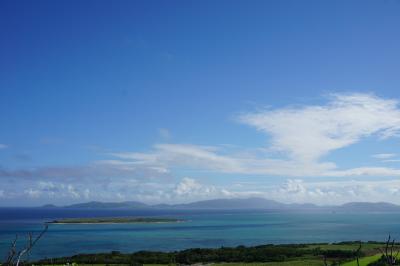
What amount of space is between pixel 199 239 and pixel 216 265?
30993 millimetres

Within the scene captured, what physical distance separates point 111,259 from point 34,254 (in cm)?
1206

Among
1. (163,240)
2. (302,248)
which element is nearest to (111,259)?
(302,248)

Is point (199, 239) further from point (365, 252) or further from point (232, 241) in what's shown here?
point (365, 252)

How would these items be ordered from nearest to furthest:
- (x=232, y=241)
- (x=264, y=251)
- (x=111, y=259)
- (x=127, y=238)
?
(x=111, y=259) → (x=264, y=251) → (x=232, y=241) → (x=127, y=238)

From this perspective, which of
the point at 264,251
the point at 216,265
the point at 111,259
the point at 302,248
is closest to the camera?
the point at 216,265

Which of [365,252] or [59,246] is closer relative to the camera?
[365,252]

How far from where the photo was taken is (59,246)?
6281 centimetres

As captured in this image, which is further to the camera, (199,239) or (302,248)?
(199,239)

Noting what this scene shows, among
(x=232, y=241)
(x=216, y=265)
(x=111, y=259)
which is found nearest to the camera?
(x=216, y=265)

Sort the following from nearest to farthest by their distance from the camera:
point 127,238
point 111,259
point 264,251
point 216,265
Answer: point 216,265, point 111,259, point 264,251, point 127,238

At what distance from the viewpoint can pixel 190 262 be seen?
150 ft

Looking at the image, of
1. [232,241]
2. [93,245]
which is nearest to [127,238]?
[93,245]

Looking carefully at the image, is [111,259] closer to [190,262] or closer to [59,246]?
[190,262]

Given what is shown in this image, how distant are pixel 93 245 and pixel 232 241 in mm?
20351
